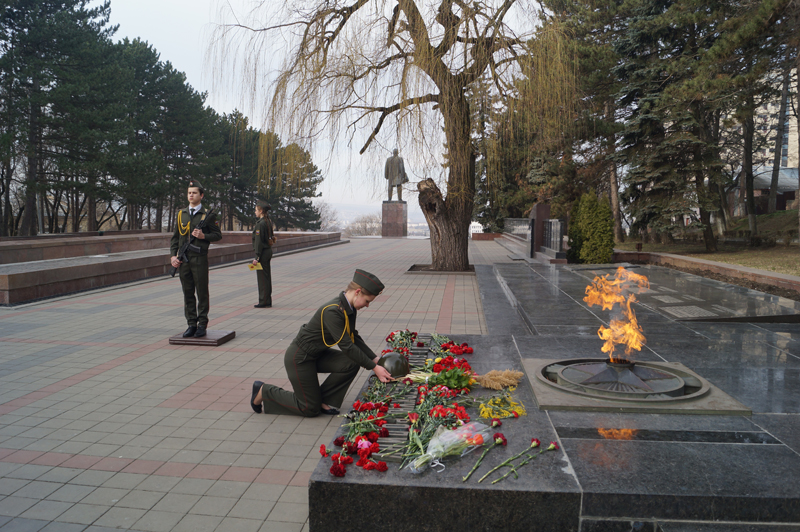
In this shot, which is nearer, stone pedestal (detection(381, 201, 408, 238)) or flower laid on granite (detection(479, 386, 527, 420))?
flower laid on granite (detection(479, 386, 527, 420))

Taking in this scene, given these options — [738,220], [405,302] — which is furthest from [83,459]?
[738,220]

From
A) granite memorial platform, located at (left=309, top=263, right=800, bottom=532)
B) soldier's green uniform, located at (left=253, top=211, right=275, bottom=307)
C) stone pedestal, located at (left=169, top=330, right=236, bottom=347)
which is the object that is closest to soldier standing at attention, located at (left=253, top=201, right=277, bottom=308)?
soldier's green uniform, located at (left=253, top=211, right=275, bottom=307)

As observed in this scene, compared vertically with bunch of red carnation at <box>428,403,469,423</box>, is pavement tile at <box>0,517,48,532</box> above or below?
below

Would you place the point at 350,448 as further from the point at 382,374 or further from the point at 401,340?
the point at 401,340

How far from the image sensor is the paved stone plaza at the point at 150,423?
9.11 feet

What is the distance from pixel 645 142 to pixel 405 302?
11.0 meters

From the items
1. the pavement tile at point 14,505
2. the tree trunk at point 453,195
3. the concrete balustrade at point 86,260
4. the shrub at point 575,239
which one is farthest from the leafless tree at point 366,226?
the pavement tile at point 14,505

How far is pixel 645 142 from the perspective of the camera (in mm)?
16328

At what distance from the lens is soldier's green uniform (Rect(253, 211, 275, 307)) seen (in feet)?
27.8

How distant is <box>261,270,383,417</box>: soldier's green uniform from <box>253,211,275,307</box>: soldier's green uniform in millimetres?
4705

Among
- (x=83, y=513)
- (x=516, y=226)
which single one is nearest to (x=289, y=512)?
(x=83, y=513)

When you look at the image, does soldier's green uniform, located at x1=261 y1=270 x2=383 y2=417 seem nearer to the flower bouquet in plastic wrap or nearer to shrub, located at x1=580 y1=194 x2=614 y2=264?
the flower bouquet in plastic wrap

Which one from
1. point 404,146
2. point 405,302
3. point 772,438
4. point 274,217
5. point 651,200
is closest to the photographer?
point 772,438

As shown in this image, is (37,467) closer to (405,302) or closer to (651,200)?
(405,302)
